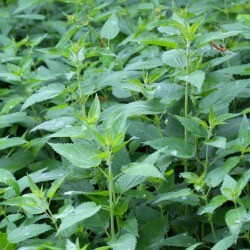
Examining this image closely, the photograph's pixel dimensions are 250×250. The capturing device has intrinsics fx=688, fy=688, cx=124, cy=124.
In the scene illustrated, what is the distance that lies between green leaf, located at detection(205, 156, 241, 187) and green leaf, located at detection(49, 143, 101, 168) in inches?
16.3

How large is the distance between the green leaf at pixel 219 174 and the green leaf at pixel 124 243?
36cm

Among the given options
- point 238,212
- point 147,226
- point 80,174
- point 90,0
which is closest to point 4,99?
point 90,0

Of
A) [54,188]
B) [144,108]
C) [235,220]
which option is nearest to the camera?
[235,220]

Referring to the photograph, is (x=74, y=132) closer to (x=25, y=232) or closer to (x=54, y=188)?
(x=54, y=188)

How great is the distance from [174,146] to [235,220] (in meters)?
0.47

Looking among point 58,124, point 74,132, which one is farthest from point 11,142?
point 74,132

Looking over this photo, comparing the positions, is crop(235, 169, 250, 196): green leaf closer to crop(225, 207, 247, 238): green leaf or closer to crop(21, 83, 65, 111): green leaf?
crop(225, 207, 247, 238): green leaf

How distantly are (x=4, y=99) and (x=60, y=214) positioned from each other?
1.48 meters

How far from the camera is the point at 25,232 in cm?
248

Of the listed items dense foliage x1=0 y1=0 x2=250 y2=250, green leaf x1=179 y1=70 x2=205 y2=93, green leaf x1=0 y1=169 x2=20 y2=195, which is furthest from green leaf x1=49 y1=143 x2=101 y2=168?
green leaf x1=179 y1=70 x2=205 y2=93

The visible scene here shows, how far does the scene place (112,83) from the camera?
9.37ft

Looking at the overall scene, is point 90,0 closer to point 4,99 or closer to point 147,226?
point 4,99

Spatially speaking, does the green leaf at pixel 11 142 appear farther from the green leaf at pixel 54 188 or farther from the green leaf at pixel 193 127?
the green leaf at pixel 193 127

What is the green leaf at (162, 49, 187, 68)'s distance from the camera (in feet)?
9.00
